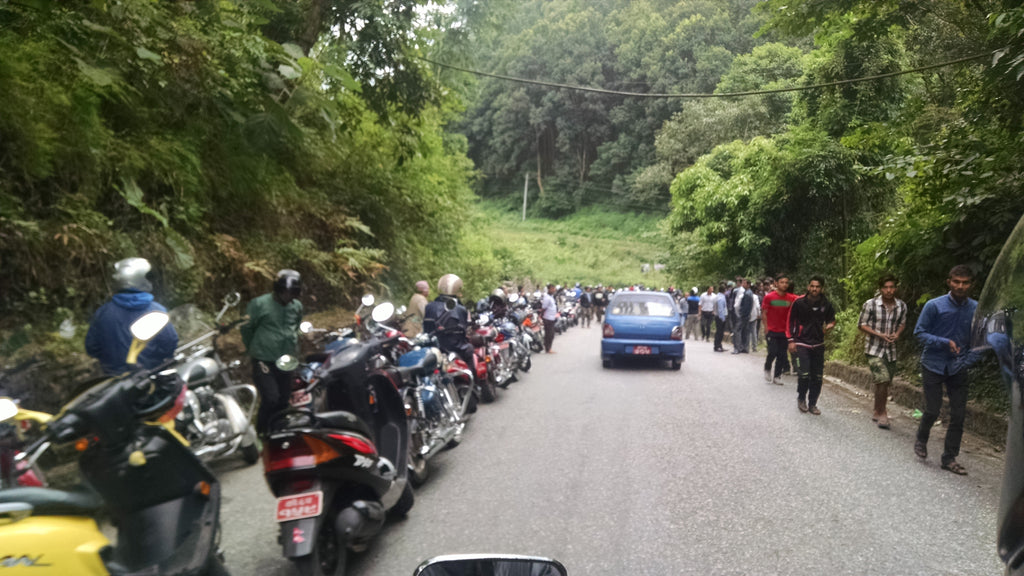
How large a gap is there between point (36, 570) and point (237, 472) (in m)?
4.72

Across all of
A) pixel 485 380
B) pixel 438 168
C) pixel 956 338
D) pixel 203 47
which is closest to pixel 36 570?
pixel 203 47

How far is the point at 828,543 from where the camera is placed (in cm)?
479

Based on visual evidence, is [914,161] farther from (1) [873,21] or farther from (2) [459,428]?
(2) [459,428]

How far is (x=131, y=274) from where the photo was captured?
5.07 metres

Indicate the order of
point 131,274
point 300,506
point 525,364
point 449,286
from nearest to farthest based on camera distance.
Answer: point 300,506 → point 131,274 → point 449,286 → point 525,364

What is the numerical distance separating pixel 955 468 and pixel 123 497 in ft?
21.5

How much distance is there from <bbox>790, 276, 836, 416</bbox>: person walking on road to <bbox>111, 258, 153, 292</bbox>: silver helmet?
24.6 ft

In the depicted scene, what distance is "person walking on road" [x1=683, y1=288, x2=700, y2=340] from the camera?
2540cm

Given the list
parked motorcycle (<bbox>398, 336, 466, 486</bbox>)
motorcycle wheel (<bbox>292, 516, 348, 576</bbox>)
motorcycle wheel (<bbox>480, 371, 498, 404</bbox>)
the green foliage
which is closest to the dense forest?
the green foliage

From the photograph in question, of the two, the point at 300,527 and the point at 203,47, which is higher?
the point at 203,47

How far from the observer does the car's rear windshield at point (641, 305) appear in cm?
1474

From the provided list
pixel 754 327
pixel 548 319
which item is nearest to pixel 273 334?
pixel 548 319

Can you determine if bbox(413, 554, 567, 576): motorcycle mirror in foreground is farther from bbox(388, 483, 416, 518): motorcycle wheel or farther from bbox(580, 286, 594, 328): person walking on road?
bbox(580, 286, 594, 328): person walking on road

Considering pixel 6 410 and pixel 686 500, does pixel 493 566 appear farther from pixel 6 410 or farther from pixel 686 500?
pixel 686 500
